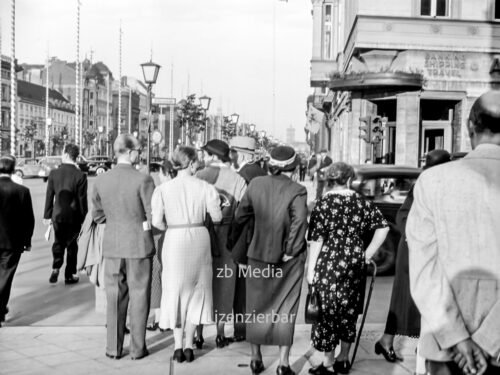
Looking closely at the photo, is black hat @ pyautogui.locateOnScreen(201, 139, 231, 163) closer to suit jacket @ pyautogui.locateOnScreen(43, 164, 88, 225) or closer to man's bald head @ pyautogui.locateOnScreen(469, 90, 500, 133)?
suit jacket @ pyautogui.locateOnScreen(43, 164, 88, 225)

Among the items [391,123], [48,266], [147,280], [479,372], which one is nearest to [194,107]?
[391,123]

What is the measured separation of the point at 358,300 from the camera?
5793mm

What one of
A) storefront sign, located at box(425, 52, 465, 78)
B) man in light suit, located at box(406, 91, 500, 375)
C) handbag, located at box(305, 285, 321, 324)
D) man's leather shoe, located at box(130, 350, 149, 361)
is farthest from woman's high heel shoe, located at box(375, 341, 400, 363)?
storefront sign, located at box(425, 52, 465, 78)

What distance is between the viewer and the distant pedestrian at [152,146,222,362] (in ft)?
19.8

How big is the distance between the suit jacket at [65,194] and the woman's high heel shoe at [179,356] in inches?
172

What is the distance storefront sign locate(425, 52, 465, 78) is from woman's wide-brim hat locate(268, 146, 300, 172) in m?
17.8

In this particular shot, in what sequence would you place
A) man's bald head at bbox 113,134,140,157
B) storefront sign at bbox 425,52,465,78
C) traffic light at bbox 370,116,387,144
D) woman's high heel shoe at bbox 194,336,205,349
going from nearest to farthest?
man's bald head at bbox 113,134,140,157 < woman's high heel shoe at bbox 194,336,205,349 < traffic light at bbox 370,116,387,144 < storefront sign at bbox 425,52,465,78

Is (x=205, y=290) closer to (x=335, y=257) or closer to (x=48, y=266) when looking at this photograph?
(x=335, y=257)

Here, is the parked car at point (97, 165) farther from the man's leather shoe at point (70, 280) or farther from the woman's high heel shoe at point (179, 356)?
the woman's high heel shoe at point (179, 356)

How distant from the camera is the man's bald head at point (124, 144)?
6.24 m

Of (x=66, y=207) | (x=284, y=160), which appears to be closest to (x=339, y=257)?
(x=284, y=160)

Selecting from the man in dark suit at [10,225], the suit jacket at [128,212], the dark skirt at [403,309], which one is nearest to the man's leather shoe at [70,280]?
the man in dark suit at [10,225]

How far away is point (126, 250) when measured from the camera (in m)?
6.07

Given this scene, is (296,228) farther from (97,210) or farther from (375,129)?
(375,129)
